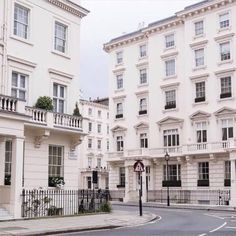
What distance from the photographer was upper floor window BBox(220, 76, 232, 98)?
46250mm

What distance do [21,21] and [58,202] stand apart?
9955 mm

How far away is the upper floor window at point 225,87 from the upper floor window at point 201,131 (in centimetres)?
351

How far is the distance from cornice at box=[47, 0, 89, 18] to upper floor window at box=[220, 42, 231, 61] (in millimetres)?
20784

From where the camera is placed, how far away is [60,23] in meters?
28.6

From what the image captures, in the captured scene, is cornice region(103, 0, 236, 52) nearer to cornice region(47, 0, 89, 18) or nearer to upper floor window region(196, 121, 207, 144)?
upper floor window region(196, 121, 207, 144)

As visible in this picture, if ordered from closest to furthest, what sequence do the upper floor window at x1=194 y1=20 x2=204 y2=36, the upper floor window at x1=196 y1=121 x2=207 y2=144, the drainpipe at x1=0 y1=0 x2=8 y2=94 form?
the drainpipe at x1=0 y1=0 x2=8 y2=94 → the upper floor window at x1=196 y1=121 x2=207 y2=144 → the upper floor window at x1=194 y1=20 x2=204 y2=36

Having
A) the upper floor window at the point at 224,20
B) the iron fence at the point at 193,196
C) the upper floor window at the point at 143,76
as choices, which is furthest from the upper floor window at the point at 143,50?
the iron fence at the point at 193,196

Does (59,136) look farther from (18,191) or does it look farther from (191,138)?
(191,138)

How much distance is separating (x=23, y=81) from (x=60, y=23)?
4.87 meters

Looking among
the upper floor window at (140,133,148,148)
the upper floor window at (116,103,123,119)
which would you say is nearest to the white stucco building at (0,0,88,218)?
the upper floor window at (140,133,148,148)

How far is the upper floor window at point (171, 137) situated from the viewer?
5048cm

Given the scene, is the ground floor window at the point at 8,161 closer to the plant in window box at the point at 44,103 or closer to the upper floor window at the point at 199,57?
the plant in window box at the point at 44,103

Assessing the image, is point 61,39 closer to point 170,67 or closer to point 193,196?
point 193,196

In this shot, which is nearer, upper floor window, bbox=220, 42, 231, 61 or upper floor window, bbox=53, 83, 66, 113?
upper floor window, bbox=53, 83, 66, 113
